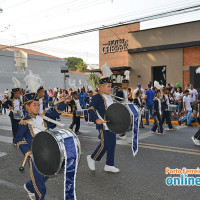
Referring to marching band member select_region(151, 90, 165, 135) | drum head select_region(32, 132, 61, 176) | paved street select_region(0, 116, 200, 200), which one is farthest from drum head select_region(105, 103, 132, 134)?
marching band member select_region(151, 90, 165, 135)

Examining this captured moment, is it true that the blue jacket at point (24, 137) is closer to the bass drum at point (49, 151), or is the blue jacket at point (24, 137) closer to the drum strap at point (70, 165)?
the bass drum at point (49, 151)

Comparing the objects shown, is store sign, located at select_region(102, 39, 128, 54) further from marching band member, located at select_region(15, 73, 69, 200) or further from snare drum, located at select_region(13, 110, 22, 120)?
marching band member, located at select_region(15, 73, 69, 200)

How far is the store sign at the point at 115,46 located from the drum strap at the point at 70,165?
2257cm

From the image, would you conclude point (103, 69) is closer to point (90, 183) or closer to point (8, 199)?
point (90, 183)

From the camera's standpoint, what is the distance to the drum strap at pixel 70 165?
10.3ft

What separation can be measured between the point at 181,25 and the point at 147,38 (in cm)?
303

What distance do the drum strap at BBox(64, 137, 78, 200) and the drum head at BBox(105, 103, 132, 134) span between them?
1.74 meters

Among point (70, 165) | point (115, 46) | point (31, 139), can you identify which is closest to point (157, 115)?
point (31, 139)

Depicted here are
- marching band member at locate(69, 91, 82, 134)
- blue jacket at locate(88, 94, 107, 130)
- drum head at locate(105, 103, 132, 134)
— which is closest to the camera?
drum head at locate(105, 103, 132, 134)

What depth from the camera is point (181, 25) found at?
65.2ft

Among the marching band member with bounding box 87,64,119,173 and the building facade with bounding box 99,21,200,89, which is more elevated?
the building facade with bounding box 99,21,200,89

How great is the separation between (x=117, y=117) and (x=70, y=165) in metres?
1.95

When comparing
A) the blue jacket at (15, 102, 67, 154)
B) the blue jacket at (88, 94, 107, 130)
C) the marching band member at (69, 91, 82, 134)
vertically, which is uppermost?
the blue jacket at (88, 94, 107, 130)

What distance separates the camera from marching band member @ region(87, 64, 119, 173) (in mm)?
5113
